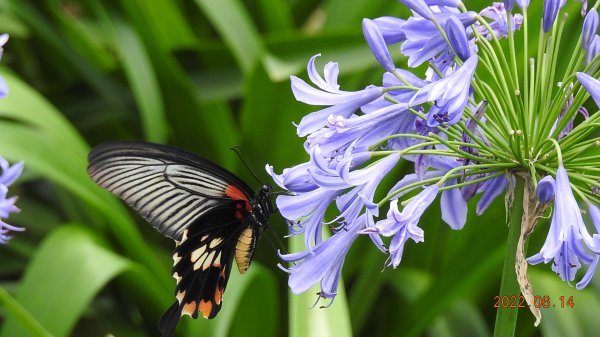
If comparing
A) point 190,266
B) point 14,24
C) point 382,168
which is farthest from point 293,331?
point 14,24

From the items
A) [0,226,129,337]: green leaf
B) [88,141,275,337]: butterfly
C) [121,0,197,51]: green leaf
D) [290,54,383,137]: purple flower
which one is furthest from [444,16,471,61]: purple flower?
[121,0,197,51]: green leaf

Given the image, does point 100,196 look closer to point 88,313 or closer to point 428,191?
point 88,313

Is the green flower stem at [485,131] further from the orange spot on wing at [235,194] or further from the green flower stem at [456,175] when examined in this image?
the orange spot on wing at [235,194]

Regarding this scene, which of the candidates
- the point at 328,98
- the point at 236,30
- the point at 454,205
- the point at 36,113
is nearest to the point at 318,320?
the point at 454,205

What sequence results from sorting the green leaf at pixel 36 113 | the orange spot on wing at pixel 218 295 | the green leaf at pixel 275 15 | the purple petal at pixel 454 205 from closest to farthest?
the purple petal at pixel 454 205
the orange spot on wing at pixel 218 295
the green leaf at pixel 36 113
the green leaf at pixel 275 15

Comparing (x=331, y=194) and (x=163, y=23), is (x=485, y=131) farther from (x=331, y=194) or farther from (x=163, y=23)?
(x=163, y=23)

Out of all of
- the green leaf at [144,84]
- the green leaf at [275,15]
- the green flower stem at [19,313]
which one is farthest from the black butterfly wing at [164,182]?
the green leaf at [275,15]
